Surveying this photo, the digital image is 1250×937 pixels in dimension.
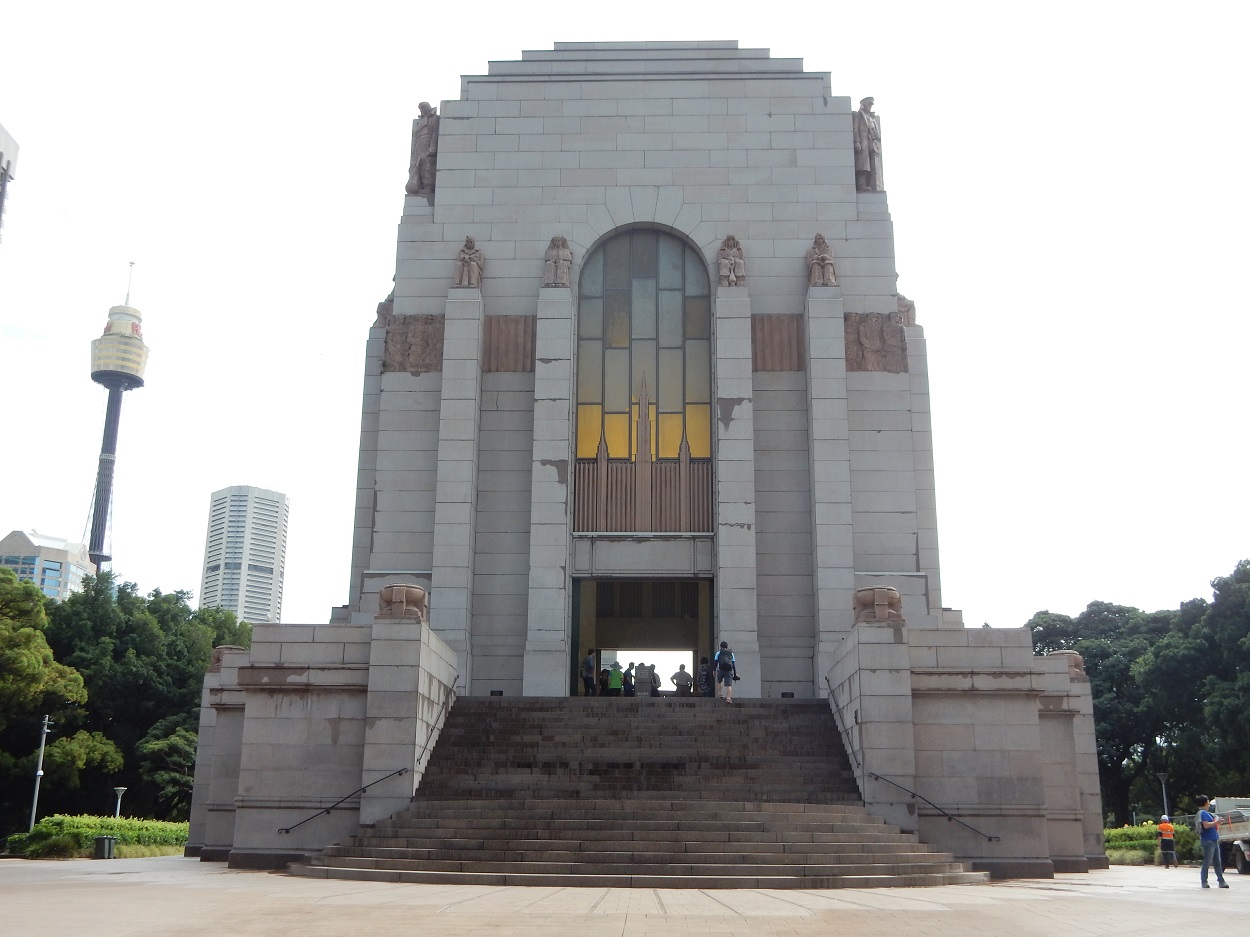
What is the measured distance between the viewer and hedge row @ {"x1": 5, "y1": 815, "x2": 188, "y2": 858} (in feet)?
103

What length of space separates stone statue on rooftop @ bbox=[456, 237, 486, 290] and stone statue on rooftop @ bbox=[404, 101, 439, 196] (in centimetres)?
303

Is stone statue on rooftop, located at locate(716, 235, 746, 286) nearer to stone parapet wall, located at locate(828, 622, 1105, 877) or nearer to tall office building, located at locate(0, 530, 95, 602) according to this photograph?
stone parapet wall, located at locate(828, 622, 1105, 877)

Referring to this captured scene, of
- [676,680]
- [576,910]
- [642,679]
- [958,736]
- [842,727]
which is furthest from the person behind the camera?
[642,679]

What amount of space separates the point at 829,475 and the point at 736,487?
7.82 feet

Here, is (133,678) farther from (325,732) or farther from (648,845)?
(648,845)

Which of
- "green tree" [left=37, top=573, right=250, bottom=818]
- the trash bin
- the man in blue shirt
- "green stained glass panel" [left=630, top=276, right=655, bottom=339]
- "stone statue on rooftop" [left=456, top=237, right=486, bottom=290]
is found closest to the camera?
the man in blue shirt

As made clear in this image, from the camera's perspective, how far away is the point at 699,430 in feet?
106

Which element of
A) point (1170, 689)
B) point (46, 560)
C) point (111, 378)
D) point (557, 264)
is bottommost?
point (1170, 689)

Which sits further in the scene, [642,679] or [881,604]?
[642,679]

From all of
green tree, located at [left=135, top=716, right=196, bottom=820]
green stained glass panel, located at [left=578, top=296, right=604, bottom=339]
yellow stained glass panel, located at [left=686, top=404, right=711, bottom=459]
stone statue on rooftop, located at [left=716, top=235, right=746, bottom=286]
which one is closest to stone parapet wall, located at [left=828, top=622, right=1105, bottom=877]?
yellow stained glass panel, located at [left=686, top=404, right=711, bottom=459]

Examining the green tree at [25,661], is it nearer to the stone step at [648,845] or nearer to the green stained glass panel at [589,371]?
the green stained glass panel at [589,371]

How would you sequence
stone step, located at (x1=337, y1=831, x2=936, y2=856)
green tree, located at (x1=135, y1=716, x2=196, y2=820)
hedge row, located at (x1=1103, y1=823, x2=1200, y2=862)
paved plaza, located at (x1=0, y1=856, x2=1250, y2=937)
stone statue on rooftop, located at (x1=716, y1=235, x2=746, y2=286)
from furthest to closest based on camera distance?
1. green tree, located at (x1=135, y1=716, x2=196, y2=820)
2. hedge row, located at (x1=1103, y1=823, x2=1200, y2=862)
3. stone statue on rooftop, located at (x1=716, y1=235, x2=746, y2=286)
4. stone step, located at (x1=337, y1=831, x2=936, y2=856)
5. paved plaza, located at (x1=0, y1=856, x2=1250, y2=937)

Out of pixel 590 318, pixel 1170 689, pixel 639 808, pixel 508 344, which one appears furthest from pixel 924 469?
pixel 1170 689

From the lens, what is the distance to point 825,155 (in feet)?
113
